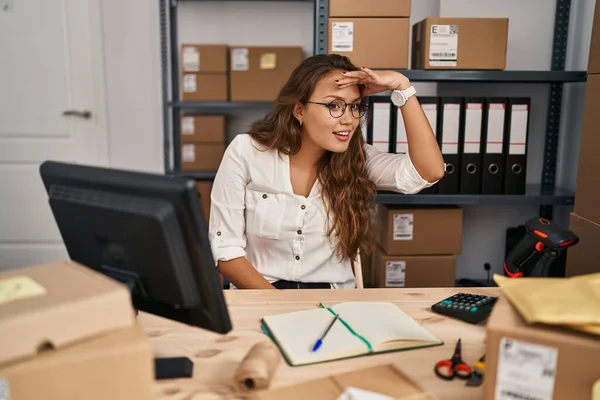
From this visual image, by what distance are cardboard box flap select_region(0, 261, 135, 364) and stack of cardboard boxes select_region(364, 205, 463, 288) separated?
167cm

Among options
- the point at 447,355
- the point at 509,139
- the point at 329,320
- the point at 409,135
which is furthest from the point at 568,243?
the point at 509,139

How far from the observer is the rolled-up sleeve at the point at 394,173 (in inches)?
65.2

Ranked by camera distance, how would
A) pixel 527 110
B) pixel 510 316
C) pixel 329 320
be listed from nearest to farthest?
pixel 510 316 < pixel 329 320 < pixel 527 110

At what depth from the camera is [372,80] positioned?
1.57 m

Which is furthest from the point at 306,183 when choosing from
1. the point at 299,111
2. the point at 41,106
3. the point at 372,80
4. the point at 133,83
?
→ the point at 41,106

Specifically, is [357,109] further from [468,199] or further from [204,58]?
[204,58]

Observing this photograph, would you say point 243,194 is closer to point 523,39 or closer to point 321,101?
point 321,101

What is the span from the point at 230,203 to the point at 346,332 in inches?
27.5

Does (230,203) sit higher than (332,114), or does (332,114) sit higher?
(332,114)

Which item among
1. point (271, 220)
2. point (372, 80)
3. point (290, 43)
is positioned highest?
point (290, 43)

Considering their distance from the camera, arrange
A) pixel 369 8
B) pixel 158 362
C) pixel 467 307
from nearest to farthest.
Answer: pixel 158 362 < pixel 467 307 < pixel 369 8

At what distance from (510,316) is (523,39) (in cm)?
207

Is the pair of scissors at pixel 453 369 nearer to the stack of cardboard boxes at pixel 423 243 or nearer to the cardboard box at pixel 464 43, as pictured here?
the stack of cardboard boxes at pixel 423 243

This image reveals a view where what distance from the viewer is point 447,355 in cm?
95
